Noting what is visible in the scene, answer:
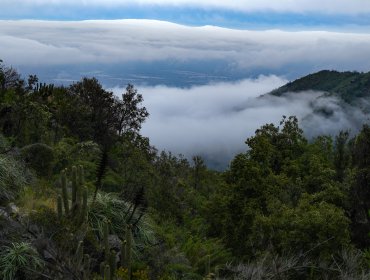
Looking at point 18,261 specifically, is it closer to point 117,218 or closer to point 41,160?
point 117,218

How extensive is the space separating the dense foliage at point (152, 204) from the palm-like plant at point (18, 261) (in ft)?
0.09

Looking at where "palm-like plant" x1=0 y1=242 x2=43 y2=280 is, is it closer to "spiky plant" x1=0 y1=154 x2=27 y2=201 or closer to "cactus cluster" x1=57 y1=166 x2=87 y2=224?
"cactus cluster" x1=57 y1=166 x2=87 y2=224

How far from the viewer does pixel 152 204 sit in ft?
69.0

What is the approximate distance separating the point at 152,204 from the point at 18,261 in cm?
1086

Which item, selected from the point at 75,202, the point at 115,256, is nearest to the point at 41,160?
the point at 75,202

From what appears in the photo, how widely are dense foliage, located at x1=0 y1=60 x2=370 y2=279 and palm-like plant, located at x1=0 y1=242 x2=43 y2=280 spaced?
0.09 feet

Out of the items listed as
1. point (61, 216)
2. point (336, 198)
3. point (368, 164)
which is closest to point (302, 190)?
point (336, 198)

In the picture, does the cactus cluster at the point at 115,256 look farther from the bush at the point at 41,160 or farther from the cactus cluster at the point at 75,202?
the bush at the point at 41,160

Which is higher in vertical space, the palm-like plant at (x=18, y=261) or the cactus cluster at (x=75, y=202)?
the cactus cluster at (x=75, y=202)

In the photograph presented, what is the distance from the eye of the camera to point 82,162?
1998 cm

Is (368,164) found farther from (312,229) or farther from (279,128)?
(312,229)

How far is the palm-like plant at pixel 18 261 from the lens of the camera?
10.2 metres

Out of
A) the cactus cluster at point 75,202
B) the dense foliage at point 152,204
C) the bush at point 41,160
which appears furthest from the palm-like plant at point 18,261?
the bush at point 41,160

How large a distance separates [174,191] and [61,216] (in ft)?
34.5
